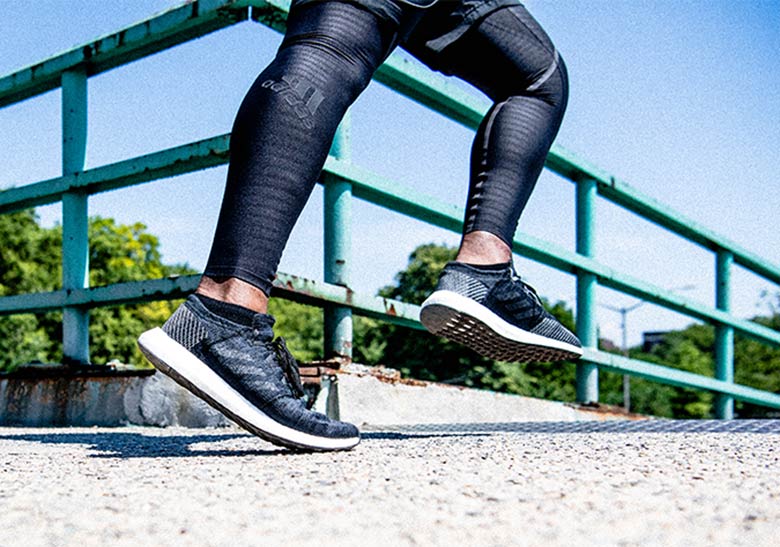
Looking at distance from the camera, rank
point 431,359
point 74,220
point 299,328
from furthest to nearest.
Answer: point 299,328 → point 431,359 → point 74,220

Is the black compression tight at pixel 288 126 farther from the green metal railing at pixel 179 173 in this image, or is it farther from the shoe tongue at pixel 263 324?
the green metal railing at pixel 179 173

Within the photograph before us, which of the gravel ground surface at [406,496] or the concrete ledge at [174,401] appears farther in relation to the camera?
the concrete ledge at [174,401]

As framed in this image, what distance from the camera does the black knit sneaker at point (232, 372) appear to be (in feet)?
4.85

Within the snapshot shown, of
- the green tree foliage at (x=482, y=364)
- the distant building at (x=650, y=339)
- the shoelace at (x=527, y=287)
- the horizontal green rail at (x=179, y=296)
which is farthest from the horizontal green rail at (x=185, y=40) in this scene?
the distant building at (x=650, y=339)

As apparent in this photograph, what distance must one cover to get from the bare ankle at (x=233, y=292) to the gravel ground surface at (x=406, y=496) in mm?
269

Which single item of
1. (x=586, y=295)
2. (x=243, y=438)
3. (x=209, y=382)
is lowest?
(x=243, y=438)

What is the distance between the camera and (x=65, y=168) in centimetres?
318

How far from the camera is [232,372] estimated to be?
149cm

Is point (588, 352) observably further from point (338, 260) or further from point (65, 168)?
point (65, 168)

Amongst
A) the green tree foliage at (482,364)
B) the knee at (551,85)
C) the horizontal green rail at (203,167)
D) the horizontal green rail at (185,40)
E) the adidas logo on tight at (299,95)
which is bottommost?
the green tree foliage at (482,364)

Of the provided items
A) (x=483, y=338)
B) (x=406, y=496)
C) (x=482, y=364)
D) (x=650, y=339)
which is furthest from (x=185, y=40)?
(x=650, y=339)

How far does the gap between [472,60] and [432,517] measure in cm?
139

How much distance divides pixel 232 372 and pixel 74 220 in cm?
187

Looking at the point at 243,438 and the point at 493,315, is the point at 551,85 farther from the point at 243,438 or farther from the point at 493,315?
the point at 243,438
